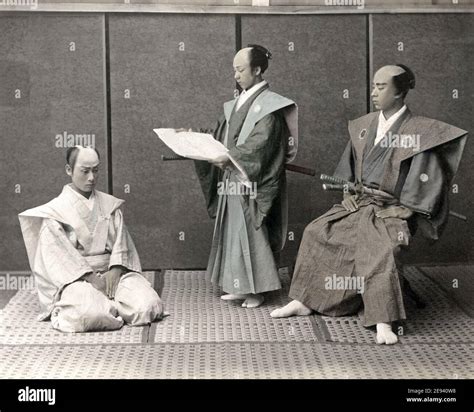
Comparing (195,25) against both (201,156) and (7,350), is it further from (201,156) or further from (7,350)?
(7,350)

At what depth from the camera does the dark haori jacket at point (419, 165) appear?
5.65 m

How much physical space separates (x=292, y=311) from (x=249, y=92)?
1.11 meters

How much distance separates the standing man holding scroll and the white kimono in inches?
20.0

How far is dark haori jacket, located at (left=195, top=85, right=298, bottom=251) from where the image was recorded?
19.2ft

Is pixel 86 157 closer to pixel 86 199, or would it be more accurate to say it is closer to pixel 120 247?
pixel 86 199

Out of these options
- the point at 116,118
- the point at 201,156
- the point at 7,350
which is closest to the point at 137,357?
the point at 7,350

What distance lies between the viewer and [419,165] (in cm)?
566

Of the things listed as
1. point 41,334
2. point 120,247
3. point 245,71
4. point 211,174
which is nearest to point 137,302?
point 120,247

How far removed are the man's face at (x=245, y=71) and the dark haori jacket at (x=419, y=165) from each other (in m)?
0.65

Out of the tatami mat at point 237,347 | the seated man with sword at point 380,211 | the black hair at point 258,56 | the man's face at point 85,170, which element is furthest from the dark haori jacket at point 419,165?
the man's face at point 85,170

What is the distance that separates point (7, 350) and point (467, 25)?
2821 millimetres

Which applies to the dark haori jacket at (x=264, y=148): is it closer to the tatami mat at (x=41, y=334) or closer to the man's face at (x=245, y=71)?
the man's face at (x=245, y=71)

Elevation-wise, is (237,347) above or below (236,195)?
below
